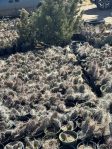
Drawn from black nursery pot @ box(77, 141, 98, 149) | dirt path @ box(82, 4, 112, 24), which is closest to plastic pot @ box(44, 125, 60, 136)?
black nursery pot @ box(77, 141, 98, 149)

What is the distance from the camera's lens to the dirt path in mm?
19089

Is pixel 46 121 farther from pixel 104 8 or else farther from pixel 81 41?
pixel 104 8

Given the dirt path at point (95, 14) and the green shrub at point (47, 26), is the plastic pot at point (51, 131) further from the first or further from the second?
the dirt path at point (95, 14)

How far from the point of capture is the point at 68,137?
775cm

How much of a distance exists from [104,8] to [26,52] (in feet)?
27.9

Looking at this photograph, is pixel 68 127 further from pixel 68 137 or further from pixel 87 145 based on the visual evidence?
pixel 87 145

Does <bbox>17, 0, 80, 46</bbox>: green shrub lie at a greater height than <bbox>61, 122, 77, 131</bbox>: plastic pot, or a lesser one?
greater

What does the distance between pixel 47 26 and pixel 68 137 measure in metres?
6.56

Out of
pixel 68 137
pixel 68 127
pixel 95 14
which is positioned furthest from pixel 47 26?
pixel 95 14

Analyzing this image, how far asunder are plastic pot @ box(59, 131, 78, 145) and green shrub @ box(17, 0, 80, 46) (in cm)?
619

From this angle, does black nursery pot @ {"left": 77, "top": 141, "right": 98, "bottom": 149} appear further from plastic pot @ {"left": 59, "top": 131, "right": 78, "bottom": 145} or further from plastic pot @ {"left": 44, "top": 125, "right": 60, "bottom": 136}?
plastic pot @ {"left": 44, "top": 125, "right": 60, "bottom": 136}

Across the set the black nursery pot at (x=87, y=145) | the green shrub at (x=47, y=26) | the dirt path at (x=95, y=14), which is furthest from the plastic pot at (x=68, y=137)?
the dirt path at (x=95, y=14)

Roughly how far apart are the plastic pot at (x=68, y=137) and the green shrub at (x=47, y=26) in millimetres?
6193

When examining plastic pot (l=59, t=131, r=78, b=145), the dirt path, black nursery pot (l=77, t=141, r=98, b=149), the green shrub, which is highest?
the green shrub
